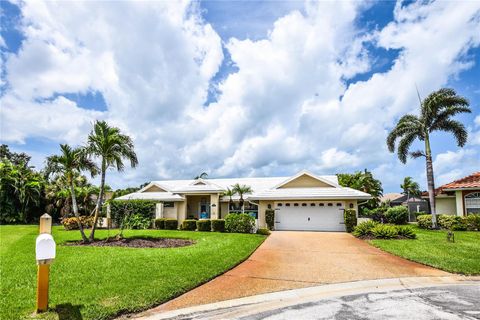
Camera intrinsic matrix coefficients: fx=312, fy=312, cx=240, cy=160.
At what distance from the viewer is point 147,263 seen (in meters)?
9.75

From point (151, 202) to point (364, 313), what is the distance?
2118cm

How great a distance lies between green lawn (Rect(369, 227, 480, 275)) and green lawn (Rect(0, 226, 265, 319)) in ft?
19.8

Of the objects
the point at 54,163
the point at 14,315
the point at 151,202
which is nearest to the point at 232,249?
the point at 14,315

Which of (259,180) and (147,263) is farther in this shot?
(259,180)

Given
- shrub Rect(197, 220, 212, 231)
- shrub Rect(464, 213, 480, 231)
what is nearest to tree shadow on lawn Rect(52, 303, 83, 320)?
shrub Rect(197, 220, 212, 231)

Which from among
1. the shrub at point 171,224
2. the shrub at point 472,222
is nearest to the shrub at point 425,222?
the shrub at point 472,222

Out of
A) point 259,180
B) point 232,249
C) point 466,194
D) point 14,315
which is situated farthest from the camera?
point 259,180

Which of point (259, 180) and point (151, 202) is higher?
point (259, 180)

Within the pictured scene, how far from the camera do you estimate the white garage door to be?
22266 millimetres

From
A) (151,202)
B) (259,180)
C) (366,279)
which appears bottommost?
(366,279)

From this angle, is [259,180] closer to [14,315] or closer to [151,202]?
→ [151,202]

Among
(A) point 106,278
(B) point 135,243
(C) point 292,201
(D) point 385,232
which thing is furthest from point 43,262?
(C) point 292,201

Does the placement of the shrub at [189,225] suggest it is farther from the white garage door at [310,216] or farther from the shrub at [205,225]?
the white garage door at [310,216]

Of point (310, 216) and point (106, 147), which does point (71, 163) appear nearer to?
point (106, 147)
